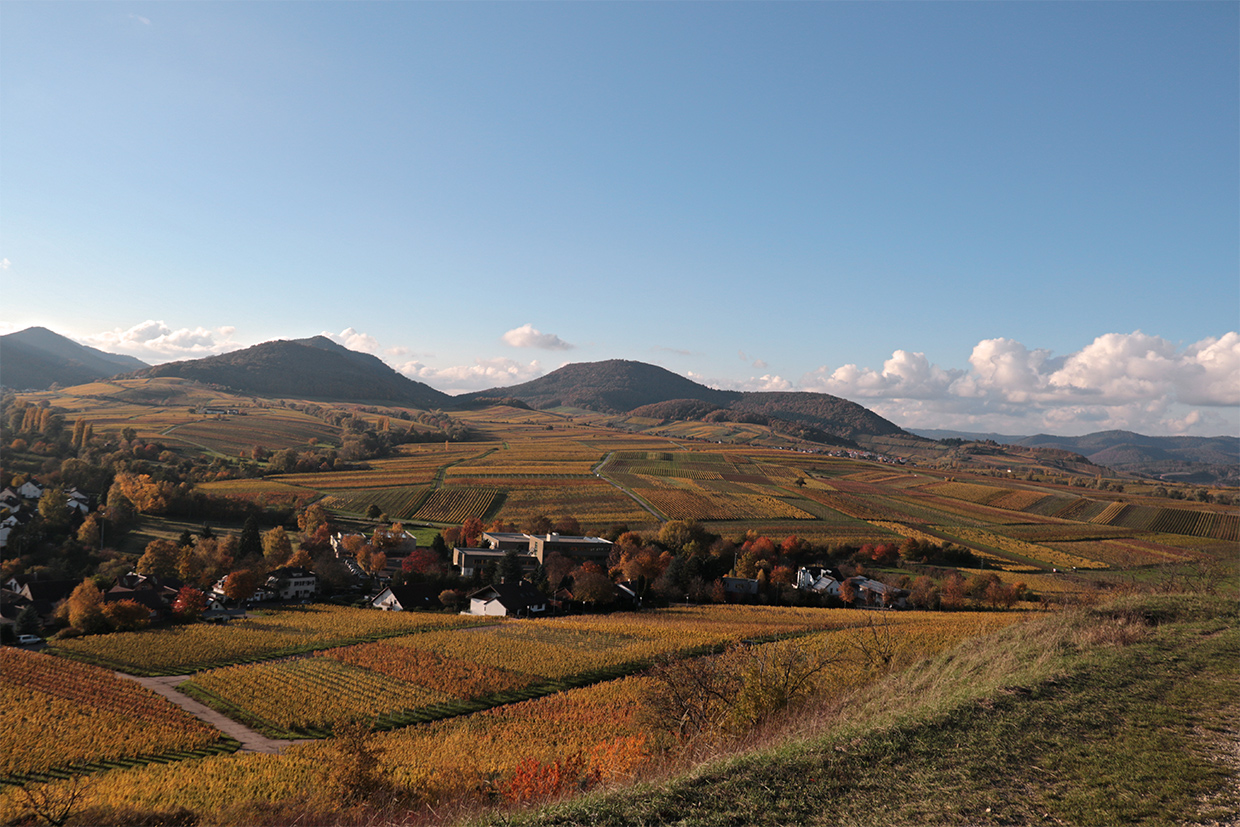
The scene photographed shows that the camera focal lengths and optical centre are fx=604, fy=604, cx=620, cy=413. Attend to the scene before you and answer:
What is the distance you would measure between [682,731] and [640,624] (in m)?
28.2

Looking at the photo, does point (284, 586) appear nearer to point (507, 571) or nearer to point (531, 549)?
point (507, 571)

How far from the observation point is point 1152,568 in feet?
190

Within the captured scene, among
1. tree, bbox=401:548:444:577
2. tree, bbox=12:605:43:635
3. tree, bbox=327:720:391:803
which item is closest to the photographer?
tree, bbox=327:720:391:803

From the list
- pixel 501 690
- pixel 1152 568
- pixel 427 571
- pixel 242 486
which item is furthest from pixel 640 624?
pixel 242 486

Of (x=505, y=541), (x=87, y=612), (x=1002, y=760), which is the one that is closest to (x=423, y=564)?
(x=505, y=541)

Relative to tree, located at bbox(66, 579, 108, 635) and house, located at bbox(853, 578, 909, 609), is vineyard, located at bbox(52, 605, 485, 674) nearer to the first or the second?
tree, located at bbox(66, 579, 108, 635)

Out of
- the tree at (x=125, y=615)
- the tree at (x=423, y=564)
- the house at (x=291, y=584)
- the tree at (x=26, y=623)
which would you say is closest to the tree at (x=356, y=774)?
the tree at (x=125, y=615)

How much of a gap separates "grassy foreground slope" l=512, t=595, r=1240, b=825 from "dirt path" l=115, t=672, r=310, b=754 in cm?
2039

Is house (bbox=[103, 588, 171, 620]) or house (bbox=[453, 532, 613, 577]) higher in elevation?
house (bbox=[453, 532, 613, 577])

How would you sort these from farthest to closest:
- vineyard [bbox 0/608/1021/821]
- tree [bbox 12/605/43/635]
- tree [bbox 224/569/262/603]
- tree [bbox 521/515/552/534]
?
tree [bbox 521/515/552/534] < tree [bbox 224/569/262/603] < tree [bbox 12/605/43/635] < vineyard [bbox 0/608/1021/821]

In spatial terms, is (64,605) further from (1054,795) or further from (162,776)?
(1054,795)

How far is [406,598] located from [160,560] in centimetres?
2409

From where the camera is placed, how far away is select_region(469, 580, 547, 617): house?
49.6m

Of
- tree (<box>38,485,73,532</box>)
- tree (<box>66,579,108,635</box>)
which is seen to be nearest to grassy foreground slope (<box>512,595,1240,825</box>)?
tree (<box>66,579,108,635</box>)
